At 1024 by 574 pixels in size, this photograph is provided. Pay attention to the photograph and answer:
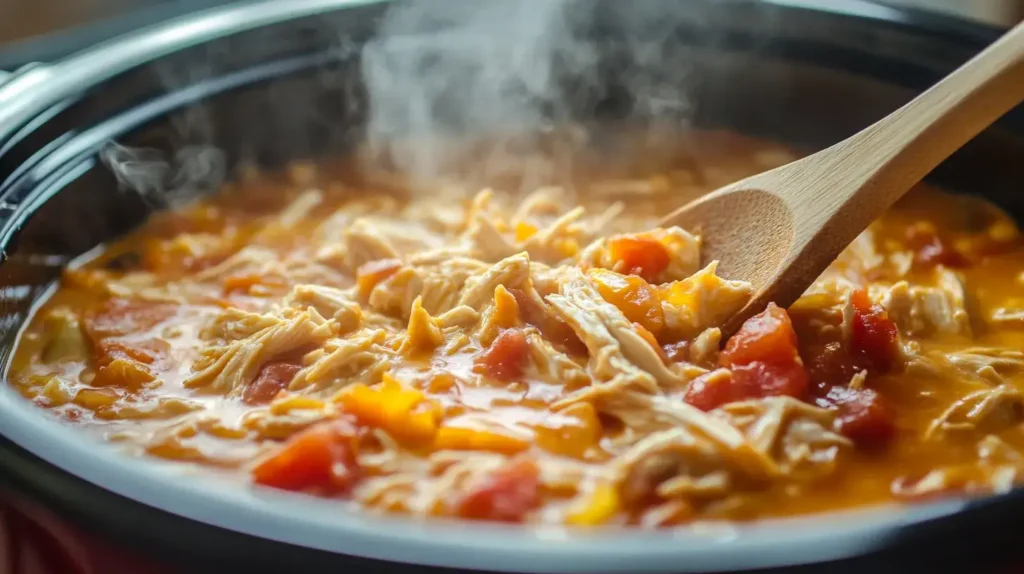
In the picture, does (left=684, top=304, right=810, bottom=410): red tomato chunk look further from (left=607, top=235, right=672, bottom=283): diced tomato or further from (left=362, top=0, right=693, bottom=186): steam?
(left=362, top=0, right=693, bottom=186): steam

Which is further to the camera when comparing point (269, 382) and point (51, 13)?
point (51, 13)

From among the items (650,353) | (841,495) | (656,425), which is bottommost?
(841,495)

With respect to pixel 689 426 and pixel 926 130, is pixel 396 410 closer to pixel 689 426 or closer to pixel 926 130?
pixel 689 426

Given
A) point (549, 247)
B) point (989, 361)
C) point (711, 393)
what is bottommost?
point (711, 393)

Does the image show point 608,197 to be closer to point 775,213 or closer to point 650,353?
point 775,213

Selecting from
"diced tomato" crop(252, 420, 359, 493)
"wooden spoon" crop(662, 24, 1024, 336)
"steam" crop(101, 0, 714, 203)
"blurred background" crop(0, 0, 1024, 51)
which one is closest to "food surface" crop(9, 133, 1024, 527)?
"diced tomato" crop(252, 420, 359, 493)

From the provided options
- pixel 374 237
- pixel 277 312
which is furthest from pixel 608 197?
pixel 277 312

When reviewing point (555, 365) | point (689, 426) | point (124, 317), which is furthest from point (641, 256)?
point (124, 317)
